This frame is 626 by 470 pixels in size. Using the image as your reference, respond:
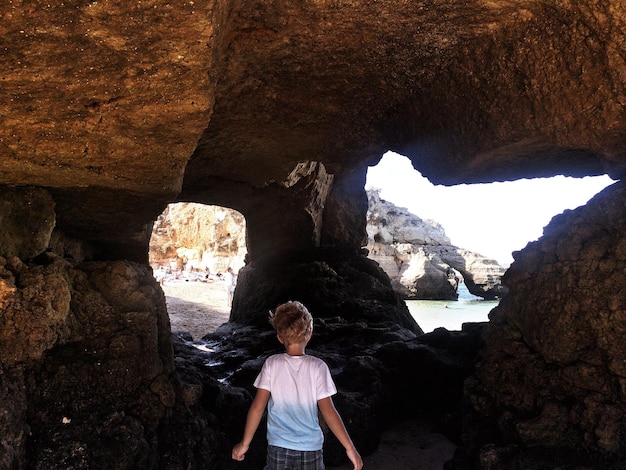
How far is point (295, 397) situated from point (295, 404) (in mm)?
36

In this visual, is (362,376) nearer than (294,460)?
No

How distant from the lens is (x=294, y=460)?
8.20 ft

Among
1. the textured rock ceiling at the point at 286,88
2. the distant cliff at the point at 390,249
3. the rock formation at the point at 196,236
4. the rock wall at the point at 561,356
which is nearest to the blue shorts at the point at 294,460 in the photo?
the rock wall at the point at 561,356

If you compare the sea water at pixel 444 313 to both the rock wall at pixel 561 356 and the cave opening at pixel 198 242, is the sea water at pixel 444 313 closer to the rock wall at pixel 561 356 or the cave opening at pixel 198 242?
the cave opening at pixel 198 242

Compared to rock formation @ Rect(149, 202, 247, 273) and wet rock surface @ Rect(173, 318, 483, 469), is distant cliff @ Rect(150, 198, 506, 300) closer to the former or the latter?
rock formation @ Rect(149, 202, 247, 273)

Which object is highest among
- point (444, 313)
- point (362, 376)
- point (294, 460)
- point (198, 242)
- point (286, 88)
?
point (286, 88)

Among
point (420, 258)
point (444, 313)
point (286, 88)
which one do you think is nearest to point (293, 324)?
point (286, 88)

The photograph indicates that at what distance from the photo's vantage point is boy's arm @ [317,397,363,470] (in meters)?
2.48

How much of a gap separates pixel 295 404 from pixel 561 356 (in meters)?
2.17

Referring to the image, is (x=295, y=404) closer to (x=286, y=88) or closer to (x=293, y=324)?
(x=293, y=324)

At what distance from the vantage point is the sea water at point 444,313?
1952cm

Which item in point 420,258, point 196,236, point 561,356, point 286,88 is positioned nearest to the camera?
point 561,356

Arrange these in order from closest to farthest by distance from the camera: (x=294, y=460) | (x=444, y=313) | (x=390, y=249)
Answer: (x=294, y=460) < (x=444, y=313) < (x=390, y=249)

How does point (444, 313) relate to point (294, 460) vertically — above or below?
below
